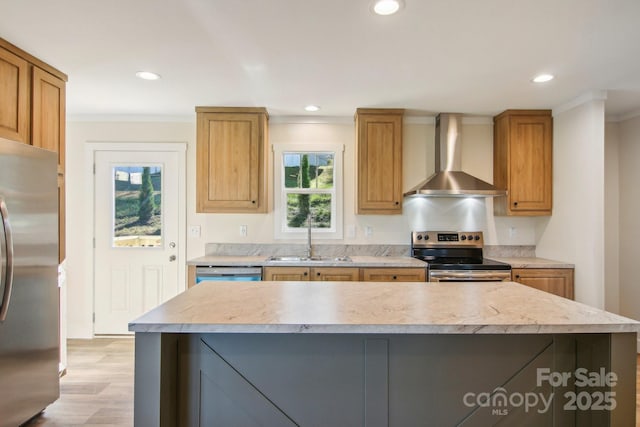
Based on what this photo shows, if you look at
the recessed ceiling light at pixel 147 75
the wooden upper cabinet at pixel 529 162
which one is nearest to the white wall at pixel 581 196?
Result: the wooden upper cabinet at pixel 529 162

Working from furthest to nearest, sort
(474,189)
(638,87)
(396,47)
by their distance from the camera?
1. (474,189)
2. (638,87)
3. (396,47)

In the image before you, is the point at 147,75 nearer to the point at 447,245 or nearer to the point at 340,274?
the point at 340,274

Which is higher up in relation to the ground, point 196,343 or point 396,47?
point 396,47

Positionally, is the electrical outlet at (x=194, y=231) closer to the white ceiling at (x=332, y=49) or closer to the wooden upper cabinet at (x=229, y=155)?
the wooden upper cabinet at (x=229, y=155)

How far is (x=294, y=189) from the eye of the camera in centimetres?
376

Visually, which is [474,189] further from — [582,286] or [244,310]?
[244,310]

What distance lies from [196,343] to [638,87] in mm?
3873

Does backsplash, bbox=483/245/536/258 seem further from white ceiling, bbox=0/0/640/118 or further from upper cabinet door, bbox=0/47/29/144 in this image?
upper cabinet door, bbox=0/47/29/144

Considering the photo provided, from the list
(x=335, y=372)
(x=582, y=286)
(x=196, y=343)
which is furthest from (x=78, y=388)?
(x=582, y=286)

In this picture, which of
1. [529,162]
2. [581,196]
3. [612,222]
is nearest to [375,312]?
[581,196]

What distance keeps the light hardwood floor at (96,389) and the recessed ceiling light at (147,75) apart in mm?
2425

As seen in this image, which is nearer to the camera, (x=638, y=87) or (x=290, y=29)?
(x=290, y=29)

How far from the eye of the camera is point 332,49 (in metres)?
2.20

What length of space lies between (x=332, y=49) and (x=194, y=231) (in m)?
2.47
